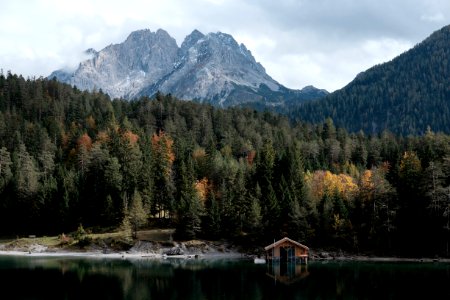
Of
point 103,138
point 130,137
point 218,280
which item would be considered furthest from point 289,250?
point 103,138

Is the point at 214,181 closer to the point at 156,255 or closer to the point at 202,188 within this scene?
the point at 202,188

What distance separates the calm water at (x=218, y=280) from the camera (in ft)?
178

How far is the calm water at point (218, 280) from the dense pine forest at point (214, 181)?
13458 millimetres

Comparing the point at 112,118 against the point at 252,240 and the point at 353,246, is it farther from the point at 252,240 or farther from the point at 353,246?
the point at 353,246

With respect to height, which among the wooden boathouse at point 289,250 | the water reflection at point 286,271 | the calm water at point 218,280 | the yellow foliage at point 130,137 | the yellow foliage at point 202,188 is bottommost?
the water reflection at point 286,271

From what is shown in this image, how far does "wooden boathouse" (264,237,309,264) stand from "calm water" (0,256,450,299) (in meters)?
4.54

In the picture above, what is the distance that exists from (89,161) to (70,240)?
1119 inches

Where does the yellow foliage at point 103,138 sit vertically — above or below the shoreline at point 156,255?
above

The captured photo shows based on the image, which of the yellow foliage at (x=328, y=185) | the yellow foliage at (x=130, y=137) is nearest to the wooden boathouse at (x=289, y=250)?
the yellow foliage at (x=328, y=185)

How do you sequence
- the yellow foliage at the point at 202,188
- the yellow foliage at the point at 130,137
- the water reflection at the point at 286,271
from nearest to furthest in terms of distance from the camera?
1. the water reflection at the point at 286,271
2. the yellow foliage at the point at 202,188
3. the yellow foliage at the point at 130,137

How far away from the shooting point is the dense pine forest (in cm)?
9919

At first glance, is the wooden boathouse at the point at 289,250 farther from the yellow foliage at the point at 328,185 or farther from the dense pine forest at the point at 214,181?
the yellow foliage at the point at 328,185

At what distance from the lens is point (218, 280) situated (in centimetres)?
6525

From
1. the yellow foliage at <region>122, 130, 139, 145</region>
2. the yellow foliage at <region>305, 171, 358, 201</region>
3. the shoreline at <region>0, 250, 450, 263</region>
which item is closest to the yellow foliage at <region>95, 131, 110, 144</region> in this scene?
the yellow foliage at <region>122, 130, 139, 145</region>
